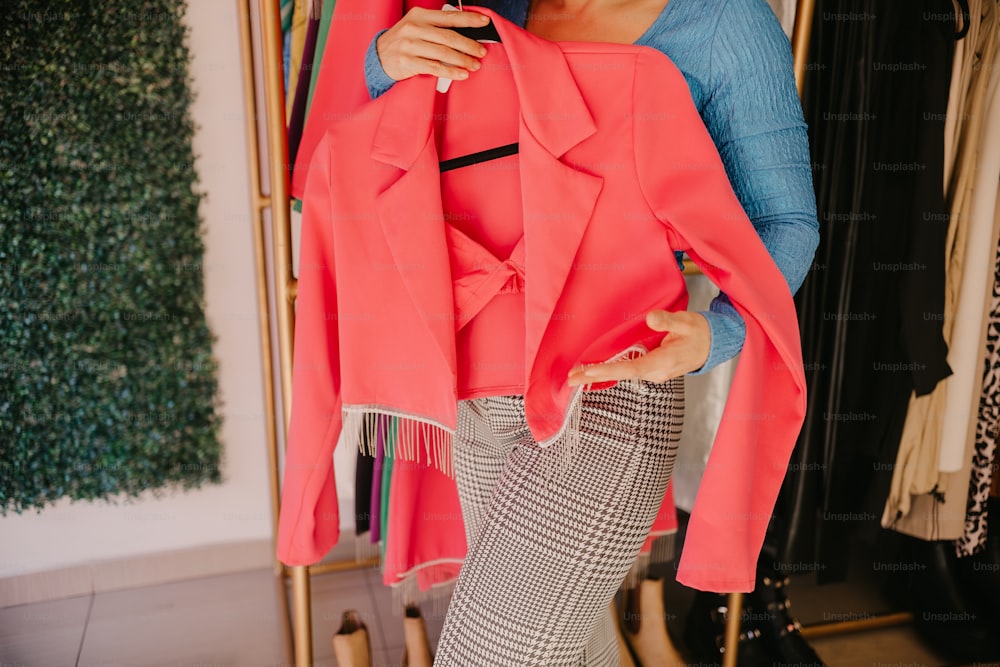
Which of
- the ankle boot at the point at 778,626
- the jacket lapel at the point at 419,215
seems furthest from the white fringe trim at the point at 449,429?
the ankle boot at the point at 778,626

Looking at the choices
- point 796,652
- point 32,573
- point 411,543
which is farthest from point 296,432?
point 32,573

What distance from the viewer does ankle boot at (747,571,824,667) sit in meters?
1.65

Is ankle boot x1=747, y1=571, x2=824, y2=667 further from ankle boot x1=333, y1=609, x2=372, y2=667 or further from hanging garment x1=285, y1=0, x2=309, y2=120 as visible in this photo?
hanging garment x1=285, y1=0, x2=309, y2=120

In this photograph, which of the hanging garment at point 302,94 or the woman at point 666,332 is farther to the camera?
the hanging garment at point 302,94

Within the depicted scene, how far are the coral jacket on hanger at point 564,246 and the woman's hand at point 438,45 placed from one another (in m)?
0.03

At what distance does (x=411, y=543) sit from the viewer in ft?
4.73

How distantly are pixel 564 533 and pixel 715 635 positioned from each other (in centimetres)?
107

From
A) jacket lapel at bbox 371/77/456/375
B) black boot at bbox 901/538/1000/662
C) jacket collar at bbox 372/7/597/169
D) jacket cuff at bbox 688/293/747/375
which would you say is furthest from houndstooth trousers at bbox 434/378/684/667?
black boot at bbox 901/538/1000/662

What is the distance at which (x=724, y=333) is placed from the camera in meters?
0.87

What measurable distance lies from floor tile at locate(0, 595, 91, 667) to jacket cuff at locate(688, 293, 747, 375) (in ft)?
5.91

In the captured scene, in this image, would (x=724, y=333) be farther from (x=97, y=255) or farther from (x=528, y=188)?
(x=97, y=255)

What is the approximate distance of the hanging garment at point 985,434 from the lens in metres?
1.53

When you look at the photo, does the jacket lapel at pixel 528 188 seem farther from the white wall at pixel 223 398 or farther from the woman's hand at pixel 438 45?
the white wall at pixel 223 398

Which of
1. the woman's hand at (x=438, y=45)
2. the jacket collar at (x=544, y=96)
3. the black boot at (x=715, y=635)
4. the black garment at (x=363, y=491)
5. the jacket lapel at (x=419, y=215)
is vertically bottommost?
the black boot at (x=715, y=635)
